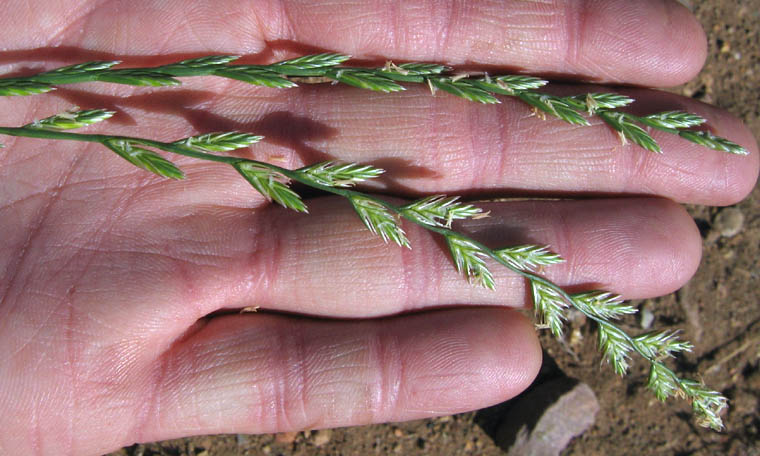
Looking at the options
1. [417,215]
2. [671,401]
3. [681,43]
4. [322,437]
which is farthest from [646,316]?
[322,437]

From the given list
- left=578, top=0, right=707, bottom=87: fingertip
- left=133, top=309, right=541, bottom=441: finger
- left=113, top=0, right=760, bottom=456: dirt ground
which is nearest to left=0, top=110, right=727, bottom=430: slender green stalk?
left=133, top=309, right=541, bottom=441: finger

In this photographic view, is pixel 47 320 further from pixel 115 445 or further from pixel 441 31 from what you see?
pixel 441 31

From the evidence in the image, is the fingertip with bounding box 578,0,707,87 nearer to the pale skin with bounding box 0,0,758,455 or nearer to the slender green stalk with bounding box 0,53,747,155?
the pale skin with bounding box 0,0,758,455

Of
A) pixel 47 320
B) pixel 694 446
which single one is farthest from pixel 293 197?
pixel 694 446

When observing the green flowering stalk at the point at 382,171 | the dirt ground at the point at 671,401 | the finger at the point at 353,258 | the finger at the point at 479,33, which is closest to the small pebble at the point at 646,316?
the dirt ground at the point at 671,401

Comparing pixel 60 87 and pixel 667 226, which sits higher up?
pixel 60 87
